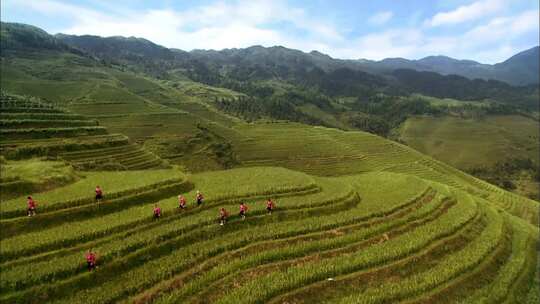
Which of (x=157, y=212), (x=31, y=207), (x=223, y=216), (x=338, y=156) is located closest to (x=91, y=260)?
(x=157, y=212)

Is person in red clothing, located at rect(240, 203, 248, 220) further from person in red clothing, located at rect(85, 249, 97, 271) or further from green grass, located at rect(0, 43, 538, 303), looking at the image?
person in red clothing, located at rect(85, 249, 97, 271)

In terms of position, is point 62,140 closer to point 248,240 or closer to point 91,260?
point 91,260

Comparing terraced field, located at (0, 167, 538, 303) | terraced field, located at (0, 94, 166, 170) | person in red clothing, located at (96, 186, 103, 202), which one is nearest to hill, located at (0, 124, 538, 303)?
terraced field, located at (0, 167, 538, 303)

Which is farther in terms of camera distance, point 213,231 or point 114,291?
point 213,231

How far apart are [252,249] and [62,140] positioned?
39.4 meters

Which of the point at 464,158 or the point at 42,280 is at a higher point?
the point at 42,280

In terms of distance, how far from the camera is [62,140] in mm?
52031

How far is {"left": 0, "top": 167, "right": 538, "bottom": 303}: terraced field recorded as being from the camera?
22.1 m

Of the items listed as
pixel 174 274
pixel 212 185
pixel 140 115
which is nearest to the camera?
pixel 174 274

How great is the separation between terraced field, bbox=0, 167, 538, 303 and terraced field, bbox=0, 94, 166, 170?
471 inches

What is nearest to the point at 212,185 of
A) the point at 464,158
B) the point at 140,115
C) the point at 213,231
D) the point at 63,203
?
the point at 213,231

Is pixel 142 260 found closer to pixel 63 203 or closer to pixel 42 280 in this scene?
pixel 42 280

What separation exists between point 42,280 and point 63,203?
9.42m

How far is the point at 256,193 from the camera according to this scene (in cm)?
3631
